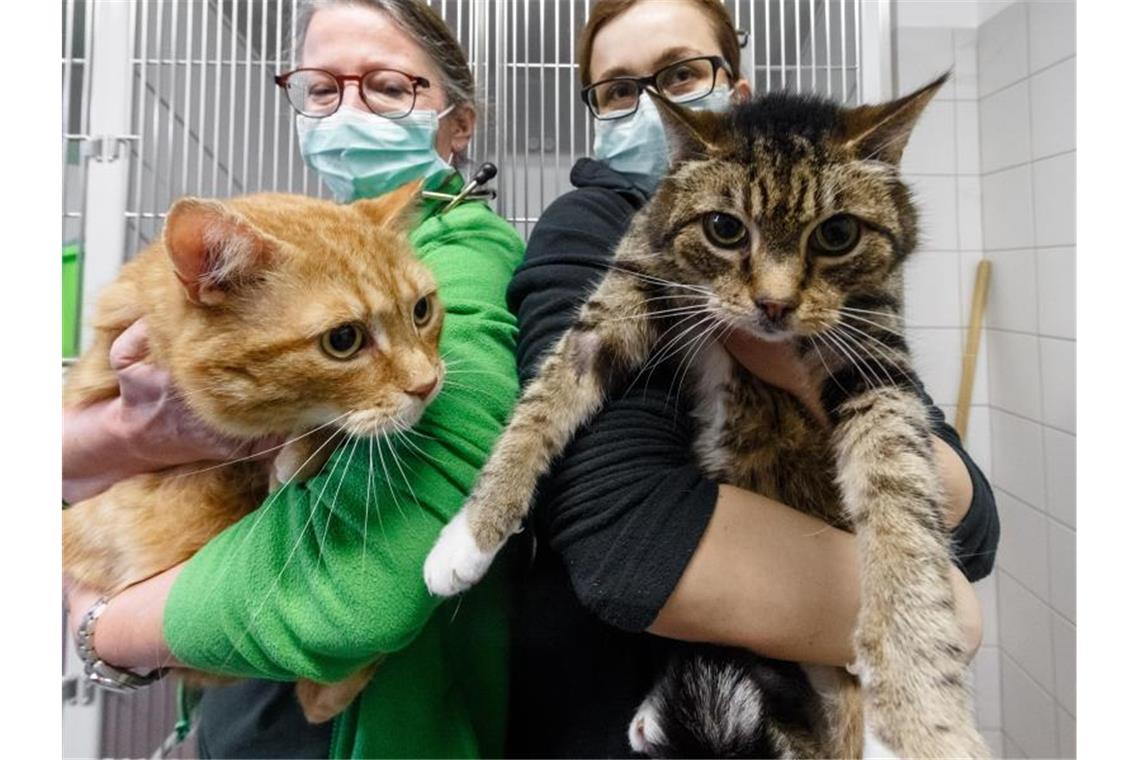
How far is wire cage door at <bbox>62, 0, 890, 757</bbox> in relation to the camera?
1.40 meters

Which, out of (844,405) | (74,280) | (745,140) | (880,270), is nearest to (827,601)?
(844,405)

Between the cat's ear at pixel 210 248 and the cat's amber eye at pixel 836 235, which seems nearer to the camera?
the cat's ear at pixel 210 248

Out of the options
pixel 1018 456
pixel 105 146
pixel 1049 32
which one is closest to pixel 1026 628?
pixel 1018 456

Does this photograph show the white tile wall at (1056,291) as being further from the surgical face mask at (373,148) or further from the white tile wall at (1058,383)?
the surgical face mask at (373,148)

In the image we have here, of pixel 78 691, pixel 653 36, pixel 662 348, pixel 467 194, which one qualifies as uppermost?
pixel 653 36

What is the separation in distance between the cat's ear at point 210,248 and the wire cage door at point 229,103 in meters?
0.76

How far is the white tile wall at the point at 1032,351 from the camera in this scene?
1.34 meters

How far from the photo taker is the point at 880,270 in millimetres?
790

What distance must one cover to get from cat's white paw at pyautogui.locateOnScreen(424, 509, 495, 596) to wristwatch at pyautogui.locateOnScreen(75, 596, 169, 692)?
1.36ft

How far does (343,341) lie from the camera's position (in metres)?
0.70

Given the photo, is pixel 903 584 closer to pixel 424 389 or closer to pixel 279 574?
pixel 424 389

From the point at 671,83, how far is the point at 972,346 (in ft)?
3.60

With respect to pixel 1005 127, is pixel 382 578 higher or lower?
lower

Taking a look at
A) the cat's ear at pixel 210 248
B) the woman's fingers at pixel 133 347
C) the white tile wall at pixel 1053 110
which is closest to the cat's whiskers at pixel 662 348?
the cat's ear at pixel 210 248
